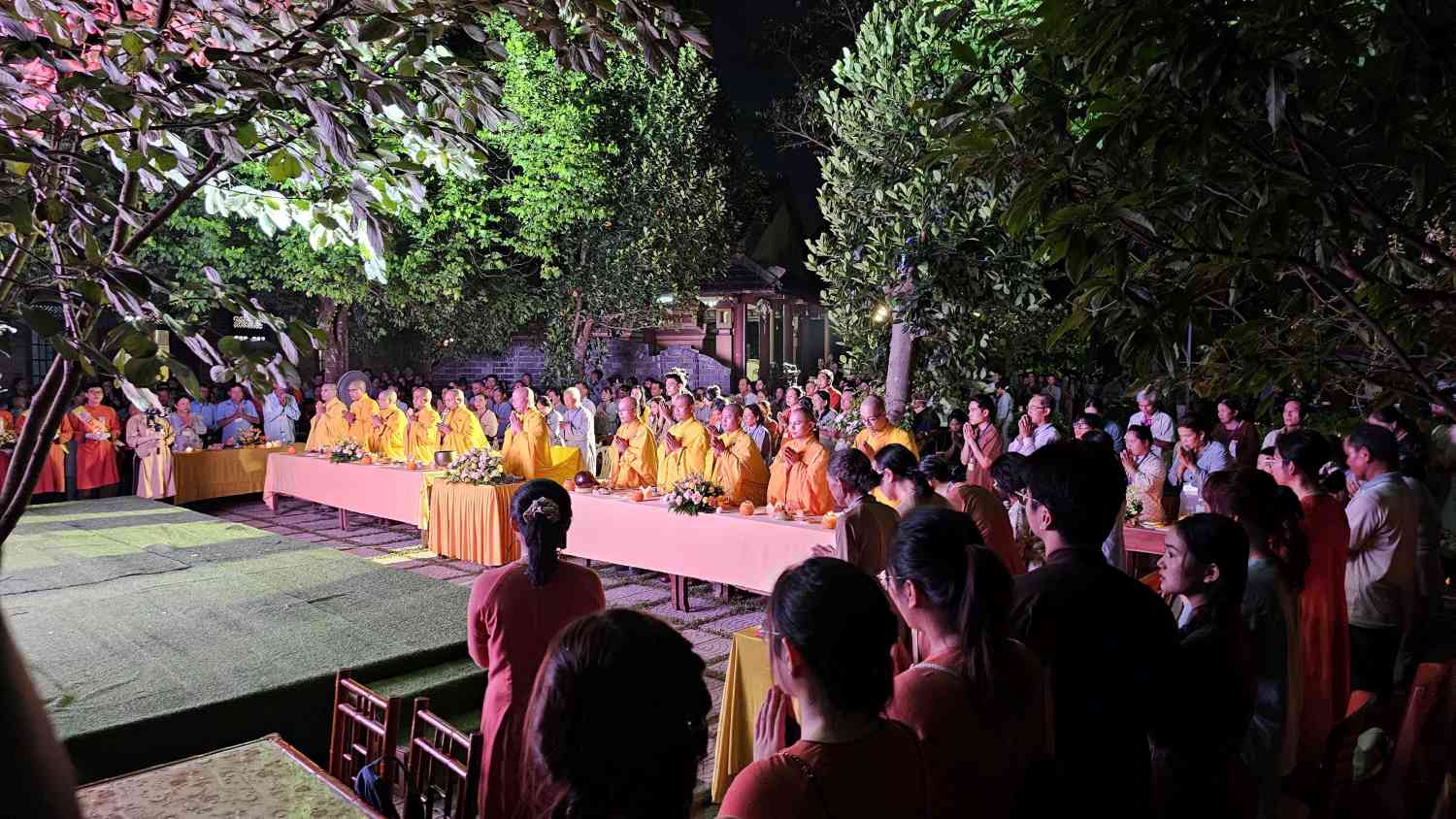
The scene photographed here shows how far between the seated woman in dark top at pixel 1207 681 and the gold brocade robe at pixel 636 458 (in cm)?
811

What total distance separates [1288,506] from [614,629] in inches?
125

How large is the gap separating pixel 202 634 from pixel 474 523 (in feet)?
13.3

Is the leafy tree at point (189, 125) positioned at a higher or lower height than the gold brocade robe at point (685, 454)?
higher

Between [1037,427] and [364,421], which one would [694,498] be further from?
[364,421]

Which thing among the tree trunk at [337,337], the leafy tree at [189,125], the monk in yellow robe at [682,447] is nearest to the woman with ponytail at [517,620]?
the leafy tree at [189,125]

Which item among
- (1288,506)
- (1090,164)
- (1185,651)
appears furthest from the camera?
(1288,506)

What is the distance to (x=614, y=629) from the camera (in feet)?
5.41

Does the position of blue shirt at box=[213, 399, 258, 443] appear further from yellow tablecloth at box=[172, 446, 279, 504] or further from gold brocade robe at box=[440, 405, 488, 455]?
gold brocade robe at box=[440, 405, 488, 455]

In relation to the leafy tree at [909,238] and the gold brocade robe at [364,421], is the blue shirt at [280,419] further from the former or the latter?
the leafy tree at [909,238]

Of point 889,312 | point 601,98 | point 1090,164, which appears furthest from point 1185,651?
point 601,98

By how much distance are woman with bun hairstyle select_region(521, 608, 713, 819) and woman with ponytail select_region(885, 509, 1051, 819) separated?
0.72m

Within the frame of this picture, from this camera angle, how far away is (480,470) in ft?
33.5

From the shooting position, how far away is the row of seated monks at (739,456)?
8.91 metres

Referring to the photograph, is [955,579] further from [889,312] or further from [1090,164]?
[889,312]
